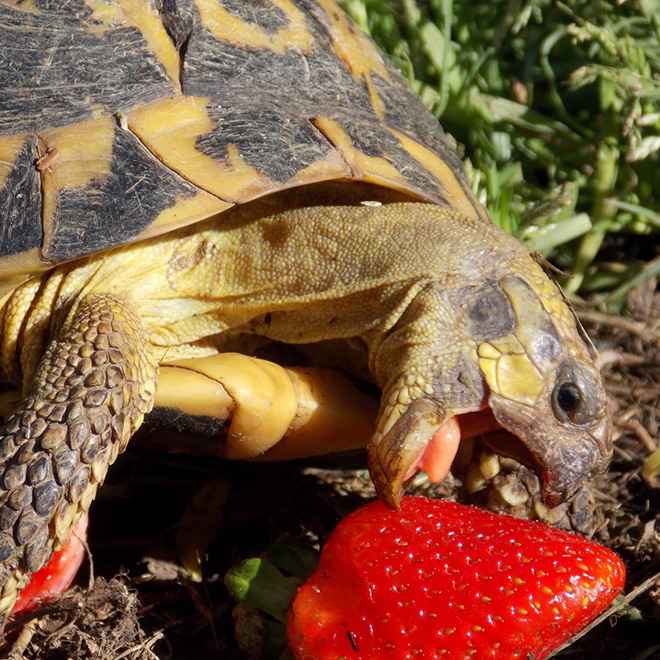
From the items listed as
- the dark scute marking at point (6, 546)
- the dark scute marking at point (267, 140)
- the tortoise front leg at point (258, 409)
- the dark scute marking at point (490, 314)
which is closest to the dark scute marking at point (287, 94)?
the dark scute marking at point (267, 140)

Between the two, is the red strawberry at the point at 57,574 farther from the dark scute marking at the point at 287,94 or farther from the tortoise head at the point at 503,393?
the dark scute marking at the point at 287,94

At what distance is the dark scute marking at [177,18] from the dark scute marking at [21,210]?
0.54 metres

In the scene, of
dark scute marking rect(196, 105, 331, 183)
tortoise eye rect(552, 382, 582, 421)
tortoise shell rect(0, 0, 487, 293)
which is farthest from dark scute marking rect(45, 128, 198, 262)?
tortoise eye rect(552, 382, 582, 421)

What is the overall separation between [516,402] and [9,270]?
1152mm

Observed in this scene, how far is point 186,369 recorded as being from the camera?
218cm

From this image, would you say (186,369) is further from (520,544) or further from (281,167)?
(520,544)

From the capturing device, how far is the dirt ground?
208 centimetres

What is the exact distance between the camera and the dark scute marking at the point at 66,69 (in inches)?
84.7

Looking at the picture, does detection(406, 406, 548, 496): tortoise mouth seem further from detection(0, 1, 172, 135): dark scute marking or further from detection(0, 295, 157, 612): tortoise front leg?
detection(0, 1, 172, 135): dark scute marking

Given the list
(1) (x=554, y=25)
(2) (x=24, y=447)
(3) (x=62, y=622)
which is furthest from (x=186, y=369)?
(1) (x=554, y=25)

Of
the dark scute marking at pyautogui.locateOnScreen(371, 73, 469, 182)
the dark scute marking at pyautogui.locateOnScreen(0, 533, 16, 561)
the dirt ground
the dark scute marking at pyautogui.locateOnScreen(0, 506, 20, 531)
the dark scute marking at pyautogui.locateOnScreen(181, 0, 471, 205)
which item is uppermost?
the dark scute marking at pyautogui.locateOnScreen(181, 0, 471, 205)

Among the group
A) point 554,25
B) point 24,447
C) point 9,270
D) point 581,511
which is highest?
point 554,25

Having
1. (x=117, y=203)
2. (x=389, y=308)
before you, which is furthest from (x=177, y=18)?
(x=389, y=308)

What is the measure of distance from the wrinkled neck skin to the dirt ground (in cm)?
40
